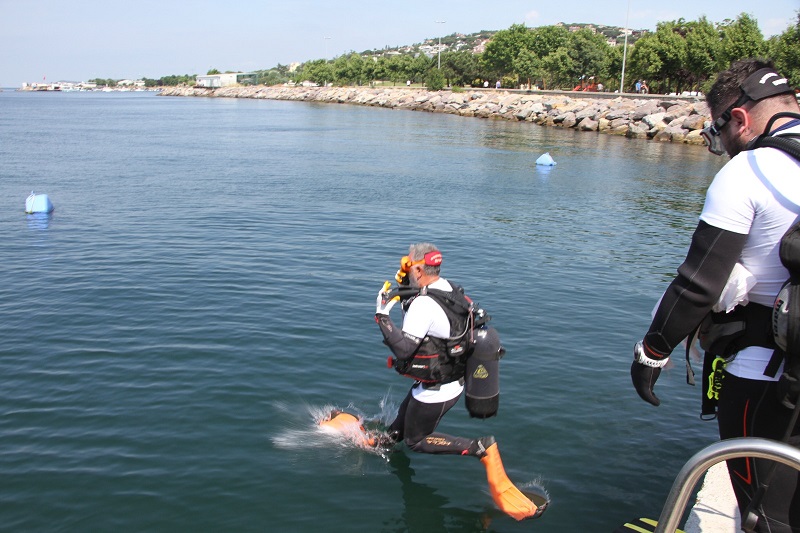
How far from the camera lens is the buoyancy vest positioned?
5.73 metres

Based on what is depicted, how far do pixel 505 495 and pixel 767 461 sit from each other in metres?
2.93

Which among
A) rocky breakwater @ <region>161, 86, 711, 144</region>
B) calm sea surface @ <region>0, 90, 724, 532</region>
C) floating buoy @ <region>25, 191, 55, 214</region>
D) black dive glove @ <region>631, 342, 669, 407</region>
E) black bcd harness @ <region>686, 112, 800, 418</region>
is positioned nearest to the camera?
black bcd harness @ <region>686, 112, 800, 418</region>

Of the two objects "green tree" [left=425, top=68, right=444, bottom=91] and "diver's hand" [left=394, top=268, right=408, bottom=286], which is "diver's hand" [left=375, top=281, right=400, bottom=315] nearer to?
"diver's hand" [left=394, top=268, right=408, bottom=286]

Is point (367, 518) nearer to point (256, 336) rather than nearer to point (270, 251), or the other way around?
point (256, 336)

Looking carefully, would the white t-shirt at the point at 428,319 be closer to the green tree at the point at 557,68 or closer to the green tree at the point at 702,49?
the green tree at the point at 702,49

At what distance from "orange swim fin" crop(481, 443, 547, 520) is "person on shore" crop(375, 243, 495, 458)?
0.32 feet

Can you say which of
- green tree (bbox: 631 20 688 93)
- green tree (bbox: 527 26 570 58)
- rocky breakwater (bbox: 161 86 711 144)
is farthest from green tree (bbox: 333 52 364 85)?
green tree (bbox: 631 20 688 93)

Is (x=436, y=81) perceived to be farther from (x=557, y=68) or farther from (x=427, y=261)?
(x=427, y=261)

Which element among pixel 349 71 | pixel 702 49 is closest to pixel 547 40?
pixel 702 49

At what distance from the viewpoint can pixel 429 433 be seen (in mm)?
6070

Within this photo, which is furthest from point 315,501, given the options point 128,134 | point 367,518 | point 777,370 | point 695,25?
point 695,25

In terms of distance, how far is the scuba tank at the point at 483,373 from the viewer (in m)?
5.79

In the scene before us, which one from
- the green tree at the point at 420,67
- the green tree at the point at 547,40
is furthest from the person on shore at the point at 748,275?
the green tree at the point at 420,67

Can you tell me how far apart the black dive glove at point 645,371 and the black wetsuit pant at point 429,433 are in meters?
2.57
